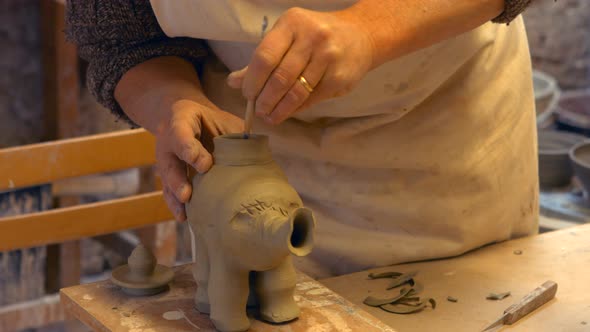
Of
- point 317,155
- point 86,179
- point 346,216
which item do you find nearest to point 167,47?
point 317,155

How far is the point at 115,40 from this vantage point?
1537mm

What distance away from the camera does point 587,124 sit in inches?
131

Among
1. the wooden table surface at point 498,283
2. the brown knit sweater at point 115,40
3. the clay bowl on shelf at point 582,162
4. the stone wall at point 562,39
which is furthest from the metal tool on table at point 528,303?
the stone wall at point 562,39

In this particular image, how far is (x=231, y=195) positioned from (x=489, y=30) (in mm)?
610

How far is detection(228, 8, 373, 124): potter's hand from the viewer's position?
113cm

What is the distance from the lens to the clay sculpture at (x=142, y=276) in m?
1.34

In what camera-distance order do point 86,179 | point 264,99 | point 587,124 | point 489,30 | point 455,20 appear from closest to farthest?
point 264,99, point 455,20, point 489,30, point 86,179, point 587,124

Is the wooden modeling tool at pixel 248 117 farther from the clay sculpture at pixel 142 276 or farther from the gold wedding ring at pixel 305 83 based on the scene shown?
the clay sculpture at pixel 142 276

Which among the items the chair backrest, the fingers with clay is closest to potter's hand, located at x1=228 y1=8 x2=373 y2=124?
Result: the fingers with clay

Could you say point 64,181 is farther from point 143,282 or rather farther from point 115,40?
point 143,282

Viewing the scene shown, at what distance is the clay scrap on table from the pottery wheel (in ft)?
1.04

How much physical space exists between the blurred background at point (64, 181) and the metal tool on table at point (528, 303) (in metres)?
1.01

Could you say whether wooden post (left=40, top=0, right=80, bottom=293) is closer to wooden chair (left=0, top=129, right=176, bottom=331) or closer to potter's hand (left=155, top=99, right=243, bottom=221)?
wooden chair (left=0, top=129, right=176, bottom=331)

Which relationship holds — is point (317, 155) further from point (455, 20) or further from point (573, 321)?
point (573, 321)
